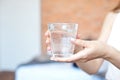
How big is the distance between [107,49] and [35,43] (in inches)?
118

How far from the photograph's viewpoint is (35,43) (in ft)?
12.5

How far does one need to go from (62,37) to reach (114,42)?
1.19 ft

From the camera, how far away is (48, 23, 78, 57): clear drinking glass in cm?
81

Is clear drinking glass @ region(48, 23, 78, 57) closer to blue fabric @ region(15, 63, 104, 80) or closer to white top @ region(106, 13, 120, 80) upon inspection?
white top @ region(106, 13, 120, 80)

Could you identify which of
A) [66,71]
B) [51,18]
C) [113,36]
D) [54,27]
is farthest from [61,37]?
[51,18]

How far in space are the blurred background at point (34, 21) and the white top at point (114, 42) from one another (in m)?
2.28

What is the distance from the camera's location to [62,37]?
0.82 m

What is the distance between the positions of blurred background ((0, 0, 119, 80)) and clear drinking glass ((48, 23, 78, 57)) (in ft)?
8.38

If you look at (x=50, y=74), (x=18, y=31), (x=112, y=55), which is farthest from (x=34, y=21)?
(x=112, y=55)

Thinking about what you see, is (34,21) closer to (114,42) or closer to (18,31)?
(18,31)

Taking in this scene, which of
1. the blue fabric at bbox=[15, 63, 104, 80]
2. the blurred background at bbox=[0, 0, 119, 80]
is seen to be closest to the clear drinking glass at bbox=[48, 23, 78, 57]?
the blue fabric at bbox=[15, 63, 104, 80]

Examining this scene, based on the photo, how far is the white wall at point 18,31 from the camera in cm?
374

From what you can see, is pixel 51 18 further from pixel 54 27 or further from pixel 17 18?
pixel 54 27

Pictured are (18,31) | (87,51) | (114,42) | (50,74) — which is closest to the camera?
(87,51)
